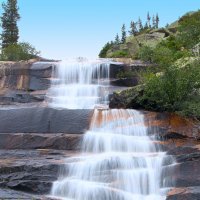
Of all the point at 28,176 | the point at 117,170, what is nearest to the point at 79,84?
the point at 117,170

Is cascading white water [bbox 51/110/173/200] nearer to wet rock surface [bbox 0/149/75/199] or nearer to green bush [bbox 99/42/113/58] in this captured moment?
wet rock surface [bbox 0/149/75/199]

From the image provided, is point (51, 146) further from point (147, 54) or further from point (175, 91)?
point (147, 54)

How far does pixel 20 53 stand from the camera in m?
38.7

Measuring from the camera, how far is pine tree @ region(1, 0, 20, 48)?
5716 cm

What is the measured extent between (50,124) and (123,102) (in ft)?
11.7

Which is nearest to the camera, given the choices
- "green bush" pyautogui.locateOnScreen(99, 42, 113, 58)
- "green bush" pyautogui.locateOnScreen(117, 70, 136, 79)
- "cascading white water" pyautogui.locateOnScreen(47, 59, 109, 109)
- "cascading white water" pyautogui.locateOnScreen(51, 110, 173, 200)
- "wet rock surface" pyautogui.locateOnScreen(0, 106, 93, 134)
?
"cascading white water" pyautogui.locateOnScreen(51, 110, 173, 200)

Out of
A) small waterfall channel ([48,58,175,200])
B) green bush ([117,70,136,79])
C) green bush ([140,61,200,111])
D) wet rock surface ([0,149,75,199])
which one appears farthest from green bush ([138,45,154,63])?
wet rock surface ([0,149,75,199])

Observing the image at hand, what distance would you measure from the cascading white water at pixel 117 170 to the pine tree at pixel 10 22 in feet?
134

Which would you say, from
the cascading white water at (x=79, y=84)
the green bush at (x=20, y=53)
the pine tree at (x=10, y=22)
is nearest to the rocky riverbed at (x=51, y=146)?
the cascading white water at (x=79, y=84)

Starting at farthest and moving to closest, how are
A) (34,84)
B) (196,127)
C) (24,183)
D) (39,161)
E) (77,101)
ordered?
(34,84) < (77,101) < (196,127) < (39,161) < (24,183)

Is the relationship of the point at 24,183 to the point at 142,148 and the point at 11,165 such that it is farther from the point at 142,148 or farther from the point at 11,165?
the point at 142,148

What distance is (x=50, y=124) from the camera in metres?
19.6

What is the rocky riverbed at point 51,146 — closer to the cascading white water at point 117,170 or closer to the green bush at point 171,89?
the cascading white water at point 117,170

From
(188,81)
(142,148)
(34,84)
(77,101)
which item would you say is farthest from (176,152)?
(34,84)
